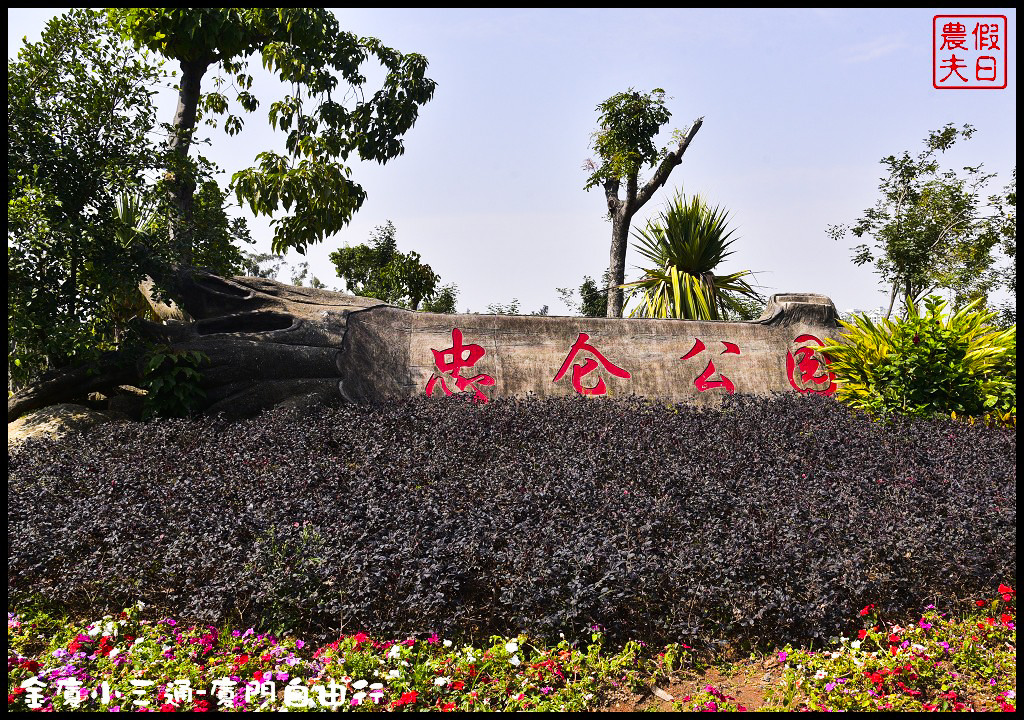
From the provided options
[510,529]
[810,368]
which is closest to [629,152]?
[810,368]

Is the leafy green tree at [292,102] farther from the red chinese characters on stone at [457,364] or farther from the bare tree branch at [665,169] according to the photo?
the bare tree branch at [665,169]

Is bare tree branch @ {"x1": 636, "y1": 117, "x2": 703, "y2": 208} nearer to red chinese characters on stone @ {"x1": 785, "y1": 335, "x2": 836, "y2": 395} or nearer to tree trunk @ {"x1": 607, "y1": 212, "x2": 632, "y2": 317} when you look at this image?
tree trunk @ {"x1": 607, "y1": 212, "x2": 632, "y2": 317}

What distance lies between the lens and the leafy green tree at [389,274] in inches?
645

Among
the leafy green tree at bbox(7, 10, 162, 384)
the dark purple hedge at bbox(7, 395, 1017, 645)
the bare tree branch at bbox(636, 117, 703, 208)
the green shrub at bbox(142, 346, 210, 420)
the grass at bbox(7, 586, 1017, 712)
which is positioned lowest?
the grass at bbox(7, 586, 1017, 712)

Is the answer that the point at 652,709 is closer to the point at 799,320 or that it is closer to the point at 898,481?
the point at 898,481

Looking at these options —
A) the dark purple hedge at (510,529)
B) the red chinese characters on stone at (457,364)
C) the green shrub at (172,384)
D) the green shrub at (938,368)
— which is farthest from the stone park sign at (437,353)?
the dark purple hedge at (510,529)

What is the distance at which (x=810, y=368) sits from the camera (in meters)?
7.98

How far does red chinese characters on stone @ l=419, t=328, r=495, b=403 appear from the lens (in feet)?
22.5

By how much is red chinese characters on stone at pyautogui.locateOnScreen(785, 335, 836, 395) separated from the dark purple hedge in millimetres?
2448

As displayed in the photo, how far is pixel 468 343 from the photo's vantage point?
23.2ft

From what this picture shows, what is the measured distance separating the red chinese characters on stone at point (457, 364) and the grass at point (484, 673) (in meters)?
3.80

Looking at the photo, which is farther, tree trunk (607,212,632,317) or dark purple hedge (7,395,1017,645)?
tree trunk (607,212,632,317)

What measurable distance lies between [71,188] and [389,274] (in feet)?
33.4

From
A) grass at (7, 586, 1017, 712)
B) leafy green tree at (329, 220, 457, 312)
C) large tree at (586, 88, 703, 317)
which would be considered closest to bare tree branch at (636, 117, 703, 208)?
large tree at (586, 88, 703, 317)
